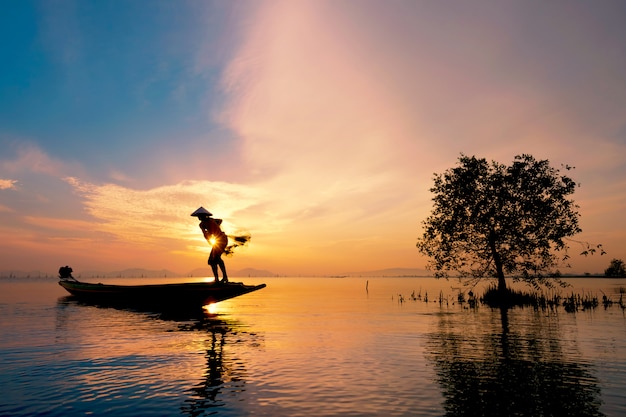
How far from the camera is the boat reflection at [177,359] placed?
959 cm

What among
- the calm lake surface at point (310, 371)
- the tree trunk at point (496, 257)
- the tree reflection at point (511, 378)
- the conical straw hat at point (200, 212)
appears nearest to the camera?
the tree reflection at point (511, 378)

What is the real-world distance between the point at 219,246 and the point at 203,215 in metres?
2.31

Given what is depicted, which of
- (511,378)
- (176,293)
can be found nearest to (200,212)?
(176,293)

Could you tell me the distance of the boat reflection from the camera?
959cm

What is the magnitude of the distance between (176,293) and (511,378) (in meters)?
23.7

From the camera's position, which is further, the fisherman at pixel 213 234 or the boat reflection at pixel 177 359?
the fisherman at pixel 213 234

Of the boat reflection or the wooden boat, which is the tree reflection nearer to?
the boat reflection

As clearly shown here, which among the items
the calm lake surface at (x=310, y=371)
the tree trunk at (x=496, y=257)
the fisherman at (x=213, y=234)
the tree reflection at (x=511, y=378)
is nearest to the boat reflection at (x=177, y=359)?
the calm lake surface at (x=310, y=371)

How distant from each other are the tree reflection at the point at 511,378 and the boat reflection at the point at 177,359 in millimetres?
5575

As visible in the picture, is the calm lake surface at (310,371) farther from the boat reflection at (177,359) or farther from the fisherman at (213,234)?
the fisherman at (213,234)

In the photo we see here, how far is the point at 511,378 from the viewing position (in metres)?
11.1

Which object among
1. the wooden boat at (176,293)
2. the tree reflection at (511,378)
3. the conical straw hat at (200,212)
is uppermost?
the conical straw hat at (200,212)

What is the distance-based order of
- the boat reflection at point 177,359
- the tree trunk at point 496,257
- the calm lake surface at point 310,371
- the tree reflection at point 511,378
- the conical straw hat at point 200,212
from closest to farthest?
the tree reflection at point 511,378
the calm lake surface at point 310,371
the boat reflection at point 177,359
the conical straw hat at point 200,212
the tree trunk at point 496,257

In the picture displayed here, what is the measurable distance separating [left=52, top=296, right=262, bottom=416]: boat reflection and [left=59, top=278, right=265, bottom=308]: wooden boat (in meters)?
2.99
